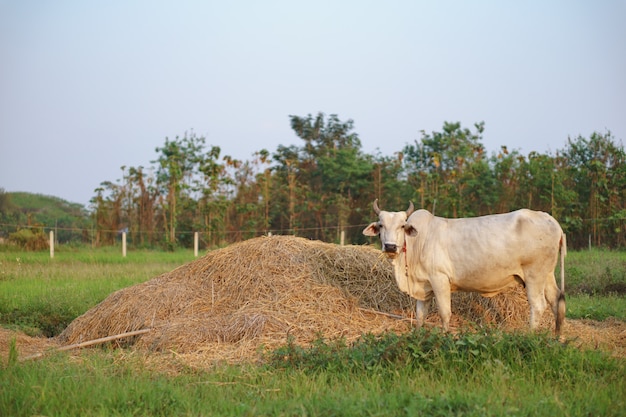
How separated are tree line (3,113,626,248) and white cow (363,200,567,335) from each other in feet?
39.4

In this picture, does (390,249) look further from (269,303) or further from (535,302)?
(535,302)

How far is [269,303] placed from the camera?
781cm

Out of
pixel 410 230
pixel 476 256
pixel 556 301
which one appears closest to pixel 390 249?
pixel 410 230

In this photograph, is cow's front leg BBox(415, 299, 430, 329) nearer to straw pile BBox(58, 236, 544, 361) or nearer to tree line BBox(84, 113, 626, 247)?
straw pile BBox(58, 236, 544, 361)

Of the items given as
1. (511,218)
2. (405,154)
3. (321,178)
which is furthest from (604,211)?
(511,218)

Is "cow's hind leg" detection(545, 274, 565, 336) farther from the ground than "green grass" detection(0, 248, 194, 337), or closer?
farther from the ground

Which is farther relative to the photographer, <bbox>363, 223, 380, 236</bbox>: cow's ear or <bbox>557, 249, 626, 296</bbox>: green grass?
<bbox>557, 249, 626, 296</bbox>: green grass

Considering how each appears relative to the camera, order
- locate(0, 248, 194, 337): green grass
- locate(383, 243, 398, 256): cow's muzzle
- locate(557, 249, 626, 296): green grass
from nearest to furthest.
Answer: locate(383, 243, 398, 256): cow's muzzle
locate(0, 248, 194, 337): green grass
locate(557, 249, 626, 296): green grass

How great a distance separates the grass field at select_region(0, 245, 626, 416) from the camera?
4.74 metres

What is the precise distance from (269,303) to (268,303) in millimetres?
17

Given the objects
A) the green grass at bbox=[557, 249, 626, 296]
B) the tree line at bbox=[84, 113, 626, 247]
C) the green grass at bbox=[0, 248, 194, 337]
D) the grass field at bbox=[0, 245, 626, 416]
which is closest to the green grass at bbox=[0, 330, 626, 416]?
the grass field at bbox=[0, 245, 626, 416]

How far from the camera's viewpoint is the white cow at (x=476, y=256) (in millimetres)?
7410

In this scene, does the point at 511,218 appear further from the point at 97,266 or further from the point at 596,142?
the point at 596,142

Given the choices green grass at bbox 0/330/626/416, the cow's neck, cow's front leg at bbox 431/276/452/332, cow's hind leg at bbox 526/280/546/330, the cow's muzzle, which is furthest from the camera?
the cow's neck
